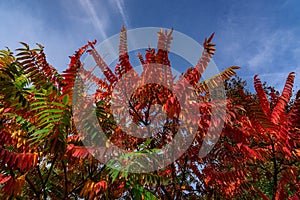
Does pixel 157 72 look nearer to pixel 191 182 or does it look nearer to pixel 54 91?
pixel 54 91

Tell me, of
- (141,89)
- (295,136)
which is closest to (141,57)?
(141,89)

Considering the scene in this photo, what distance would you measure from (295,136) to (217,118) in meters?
0.97

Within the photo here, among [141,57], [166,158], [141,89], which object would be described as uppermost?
[141,57]

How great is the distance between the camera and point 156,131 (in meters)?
4.05

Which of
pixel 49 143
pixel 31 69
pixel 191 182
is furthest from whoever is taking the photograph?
pixel 191 182

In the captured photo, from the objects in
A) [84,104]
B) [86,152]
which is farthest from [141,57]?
[86,152]

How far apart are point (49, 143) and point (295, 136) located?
9.14ft

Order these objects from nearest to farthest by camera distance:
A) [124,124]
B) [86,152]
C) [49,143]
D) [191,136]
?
[49,143] → [86,152] → [191,136] → [124,124]

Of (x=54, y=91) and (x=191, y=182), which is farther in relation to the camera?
(x=191, y=182)

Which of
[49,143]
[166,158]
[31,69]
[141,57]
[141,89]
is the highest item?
[141,57]

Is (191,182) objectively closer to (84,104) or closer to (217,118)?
(217,118)

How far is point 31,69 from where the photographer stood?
119 inches

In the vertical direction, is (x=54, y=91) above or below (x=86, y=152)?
above

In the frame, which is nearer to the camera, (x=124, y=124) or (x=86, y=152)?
(x=86, y=152)
